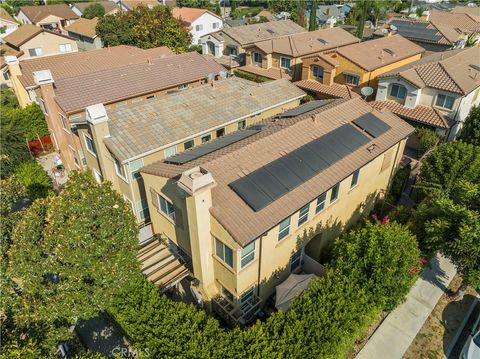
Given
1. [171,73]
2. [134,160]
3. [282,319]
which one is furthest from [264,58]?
[282,319]

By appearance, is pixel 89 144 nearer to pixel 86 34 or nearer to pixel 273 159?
pixel 273 159

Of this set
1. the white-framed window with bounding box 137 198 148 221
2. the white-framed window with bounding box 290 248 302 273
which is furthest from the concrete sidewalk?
the white-framed window with bounding box 137 198 148 221

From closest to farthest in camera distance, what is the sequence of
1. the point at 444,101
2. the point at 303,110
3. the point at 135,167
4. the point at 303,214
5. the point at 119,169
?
1. the point at 303,214
2. the point at 135,167
3. the point at 119,169
4. the point at 303,110
5. the point at 444,101

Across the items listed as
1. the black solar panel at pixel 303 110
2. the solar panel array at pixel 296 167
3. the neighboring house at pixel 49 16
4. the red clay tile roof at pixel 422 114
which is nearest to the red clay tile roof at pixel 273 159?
the solar panel array at pixel 296 167

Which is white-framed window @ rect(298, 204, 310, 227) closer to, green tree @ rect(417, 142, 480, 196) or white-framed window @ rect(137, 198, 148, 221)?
green tree @ rect(417, 142, 480, 196)

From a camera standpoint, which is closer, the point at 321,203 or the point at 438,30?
the point at 321,203

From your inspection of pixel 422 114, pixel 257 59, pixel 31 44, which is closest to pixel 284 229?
pixel 422 114

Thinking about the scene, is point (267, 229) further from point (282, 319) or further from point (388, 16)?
point (388, 16)
